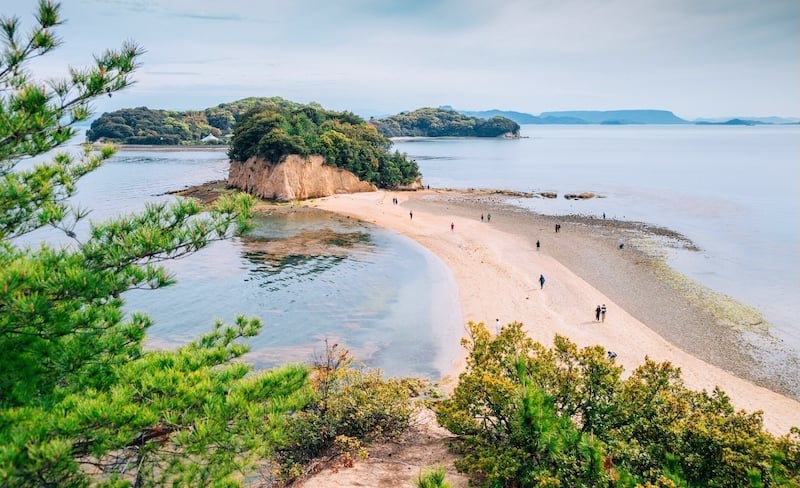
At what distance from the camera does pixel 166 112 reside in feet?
591

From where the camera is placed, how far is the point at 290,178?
194 ft

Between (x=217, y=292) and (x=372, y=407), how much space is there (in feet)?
63.3

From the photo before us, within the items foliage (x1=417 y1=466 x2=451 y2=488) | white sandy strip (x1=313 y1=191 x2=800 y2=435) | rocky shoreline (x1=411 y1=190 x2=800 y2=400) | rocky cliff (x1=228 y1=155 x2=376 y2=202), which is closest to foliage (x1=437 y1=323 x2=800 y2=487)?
foliage (x1=417 y1=466 x2=451 y2=488)

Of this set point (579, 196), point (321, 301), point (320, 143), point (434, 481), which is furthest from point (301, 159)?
point (434, 481)

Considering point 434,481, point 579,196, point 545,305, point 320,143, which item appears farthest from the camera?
point 579,196

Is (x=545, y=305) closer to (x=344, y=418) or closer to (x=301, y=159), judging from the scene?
(x=344, y=418)

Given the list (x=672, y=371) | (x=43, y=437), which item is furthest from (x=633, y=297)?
(x=43, y=437)

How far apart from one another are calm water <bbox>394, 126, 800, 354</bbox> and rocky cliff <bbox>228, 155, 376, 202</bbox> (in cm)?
2188

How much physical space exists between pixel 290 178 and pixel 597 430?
53.2 m

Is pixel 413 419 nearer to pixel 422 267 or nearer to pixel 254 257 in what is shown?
pixel 422 267

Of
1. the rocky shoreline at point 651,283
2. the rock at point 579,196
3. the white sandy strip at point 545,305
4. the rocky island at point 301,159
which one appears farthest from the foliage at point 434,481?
the rock at point 579,196

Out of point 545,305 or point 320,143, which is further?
point 320,143

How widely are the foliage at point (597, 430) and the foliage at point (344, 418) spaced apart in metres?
2.56

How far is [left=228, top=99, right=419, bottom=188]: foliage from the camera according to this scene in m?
58.6
